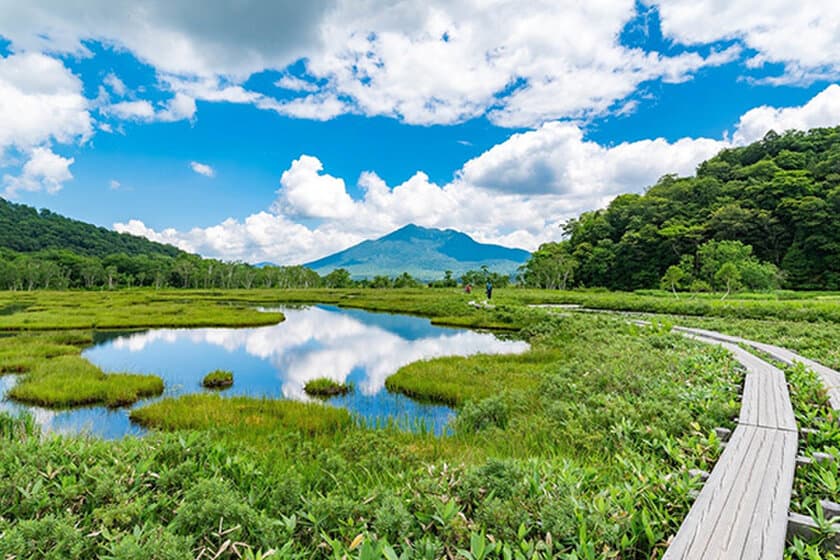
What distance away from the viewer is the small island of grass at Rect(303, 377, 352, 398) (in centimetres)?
1287

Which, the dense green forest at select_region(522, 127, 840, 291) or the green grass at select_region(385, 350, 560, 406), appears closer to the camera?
the green grass at select_region(385, 350, 560, 406)

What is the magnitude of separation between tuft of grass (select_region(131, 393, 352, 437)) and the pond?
1.71 feet

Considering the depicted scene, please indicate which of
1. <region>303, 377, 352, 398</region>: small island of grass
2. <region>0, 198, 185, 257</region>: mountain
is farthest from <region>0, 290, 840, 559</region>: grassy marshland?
<region>0, 198, 185, 257</region>: mountain

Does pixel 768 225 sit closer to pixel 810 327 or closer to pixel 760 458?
pixel 810 327

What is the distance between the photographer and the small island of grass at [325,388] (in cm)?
1287

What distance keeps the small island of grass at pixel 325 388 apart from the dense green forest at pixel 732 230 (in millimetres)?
35407

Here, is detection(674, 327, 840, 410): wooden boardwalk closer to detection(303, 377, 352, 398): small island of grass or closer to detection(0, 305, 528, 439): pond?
detection(0, 305, 528, 439): pond

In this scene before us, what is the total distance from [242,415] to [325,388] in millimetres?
3522

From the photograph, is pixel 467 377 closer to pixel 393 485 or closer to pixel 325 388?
pixel 325 388

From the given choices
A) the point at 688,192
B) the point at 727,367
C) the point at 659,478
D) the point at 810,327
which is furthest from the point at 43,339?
the point at 688,192

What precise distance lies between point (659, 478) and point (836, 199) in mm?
69306

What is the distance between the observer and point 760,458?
4.39 m

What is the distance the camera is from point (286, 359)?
18406mm

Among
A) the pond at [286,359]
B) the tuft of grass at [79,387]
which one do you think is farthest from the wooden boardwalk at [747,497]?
the tuft of grass at [79,387]
